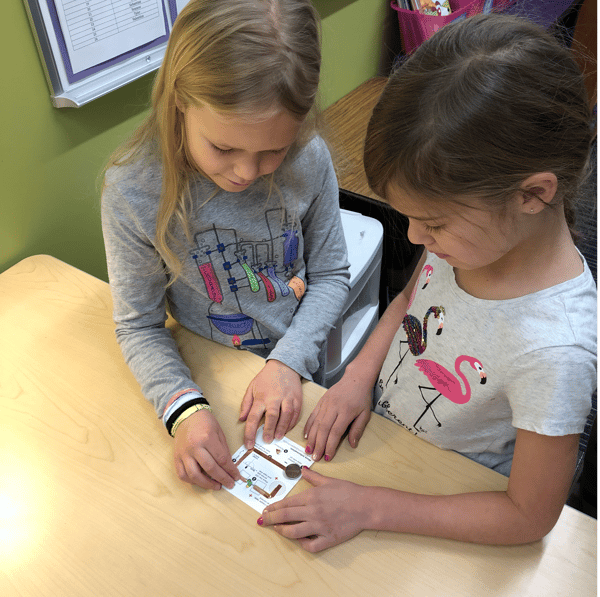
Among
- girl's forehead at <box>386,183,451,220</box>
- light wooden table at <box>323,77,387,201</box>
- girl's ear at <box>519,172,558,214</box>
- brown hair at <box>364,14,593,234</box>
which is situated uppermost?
brown hair at <box>364,14,593,234</box>

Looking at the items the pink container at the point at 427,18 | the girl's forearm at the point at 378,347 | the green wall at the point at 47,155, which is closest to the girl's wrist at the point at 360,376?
the girl's forearm at the point at 378,347

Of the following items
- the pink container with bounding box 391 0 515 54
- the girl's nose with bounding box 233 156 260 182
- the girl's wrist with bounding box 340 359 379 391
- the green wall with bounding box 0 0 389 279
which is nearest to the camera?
the girl's nose with bounding box 233 156 260 182

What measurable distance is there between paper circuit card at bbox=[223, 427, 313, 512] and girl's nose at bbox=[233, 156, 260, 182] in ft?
1.18

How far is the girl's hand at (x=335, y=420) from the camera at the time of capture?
2.59 ft

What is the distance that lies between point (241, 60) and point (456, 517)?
0.60 meters

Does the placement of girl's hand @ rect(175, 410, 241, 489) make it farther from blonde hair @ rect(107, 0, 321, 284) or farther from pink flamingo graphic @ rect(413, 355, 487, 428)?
blonde hair @ rect(107, 0, 321, 284)

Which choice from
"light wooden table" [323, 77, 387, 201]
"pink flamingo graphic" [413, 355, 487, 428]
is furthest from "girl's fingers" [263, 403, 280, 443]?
"light wooden table" [323, 77, 387, 201]

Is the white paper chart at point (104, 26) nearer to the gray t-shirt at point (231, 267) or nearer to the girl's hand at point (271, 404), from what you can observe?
the gray t-shirt at point (231, 267)

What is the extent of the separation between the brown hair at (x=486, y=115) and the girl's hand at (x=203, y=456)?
421mm

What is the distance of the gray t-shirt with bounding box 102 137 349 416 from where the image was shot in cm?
85

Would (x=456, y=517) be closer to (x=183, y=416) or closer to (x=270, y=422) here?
(x=270, y=422)

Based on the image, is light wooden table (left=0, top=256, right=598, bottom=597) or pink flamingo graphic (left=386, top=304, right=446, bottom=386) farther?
pink flamingo graphic (left=386, top=304, right=446, bottom=386)

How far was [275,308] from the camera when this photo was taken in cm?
101

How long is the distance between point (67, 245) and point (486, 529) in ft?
3.28
